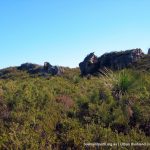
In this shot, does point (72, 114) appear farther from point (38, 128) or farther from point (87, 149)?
point (87, 149)

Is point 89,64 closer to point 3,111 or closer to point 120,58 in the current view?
point 120,58

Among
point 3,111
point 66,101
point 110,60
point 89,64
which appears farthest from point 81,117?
point 89,64

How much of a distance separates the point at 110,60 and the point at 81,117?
4027cm

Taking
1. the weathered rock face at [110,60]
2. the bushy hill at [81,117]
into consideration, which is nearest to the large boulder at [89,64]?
the weathered rock face at [110,60]

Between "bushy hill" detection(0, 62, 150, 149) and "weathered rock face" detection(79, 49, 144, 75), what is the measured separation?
3297cm

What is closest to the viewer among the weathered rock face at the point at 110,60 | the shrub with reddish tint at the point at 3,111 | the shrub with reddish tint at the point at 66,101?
the shrub with reddish tint at the point at 3,111

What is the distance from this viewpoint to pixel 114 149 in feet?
33.4

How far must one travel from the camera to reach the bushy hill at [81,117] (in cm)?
1109

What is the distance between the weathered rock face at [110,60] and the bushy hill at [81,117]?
3297 centimetres

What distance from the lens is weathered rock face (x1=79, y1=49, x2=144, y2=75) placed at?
53156 mm

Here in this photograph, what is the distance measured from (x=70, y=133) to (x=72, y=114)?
3.82 meters

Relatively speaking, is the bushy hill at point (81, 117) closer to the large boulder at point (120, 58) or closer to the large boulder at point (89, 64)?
the large boulder at point (120, 58)

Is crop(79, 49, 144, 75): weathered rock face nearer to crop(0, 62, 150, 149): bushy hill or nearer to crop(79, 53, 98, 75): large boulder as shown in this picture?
crop(79, 53, 98, 75): large boulder

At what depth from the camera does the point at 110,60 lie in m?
54.8
